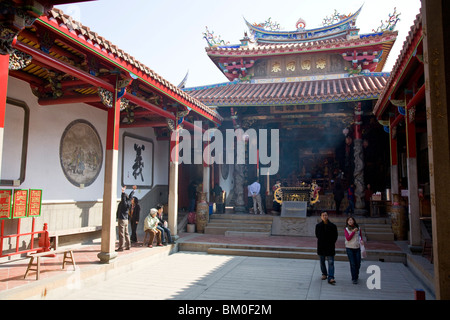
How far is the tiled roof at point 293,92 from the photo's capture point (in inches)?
453

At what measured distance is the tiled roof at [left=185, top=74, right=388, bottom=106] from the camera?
11516 mm

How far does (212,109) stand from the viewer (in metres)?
13.0

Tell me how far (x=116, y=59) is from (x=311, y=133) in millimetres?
11084

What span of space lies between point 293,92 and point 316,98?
1509mm

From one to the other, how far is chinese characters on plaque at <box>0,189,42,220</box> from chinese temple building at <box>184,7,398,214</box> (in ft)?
23.8

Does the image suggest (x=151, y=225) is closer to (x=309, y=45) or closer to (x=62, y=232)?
(x=62, y=232)

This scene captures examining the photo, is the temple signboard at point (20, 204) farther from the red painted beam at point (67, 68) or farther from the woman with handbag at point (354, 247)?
the woman with handbag at point (354, 247)

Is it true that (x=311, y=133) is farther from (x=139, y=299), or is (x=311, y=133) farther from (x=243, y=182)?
(x=139, y=299)

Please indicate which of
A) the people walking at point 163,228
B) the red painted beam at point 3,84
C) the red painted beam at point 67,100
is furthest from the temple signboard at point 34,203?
the red painted beam at point 3,84

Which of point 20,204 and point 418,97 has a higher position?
point 418,97

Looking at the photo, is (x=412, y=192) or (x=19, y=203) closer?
(x=19, y=203)

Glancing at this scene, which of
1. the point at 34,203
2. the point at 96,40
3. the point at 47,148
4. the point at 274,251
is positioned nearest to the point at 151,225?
the point at 34,203

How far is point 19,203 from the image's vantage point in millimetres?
6812

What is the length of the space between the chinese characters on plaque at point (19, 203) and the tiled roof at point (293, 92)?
23.7 feet
